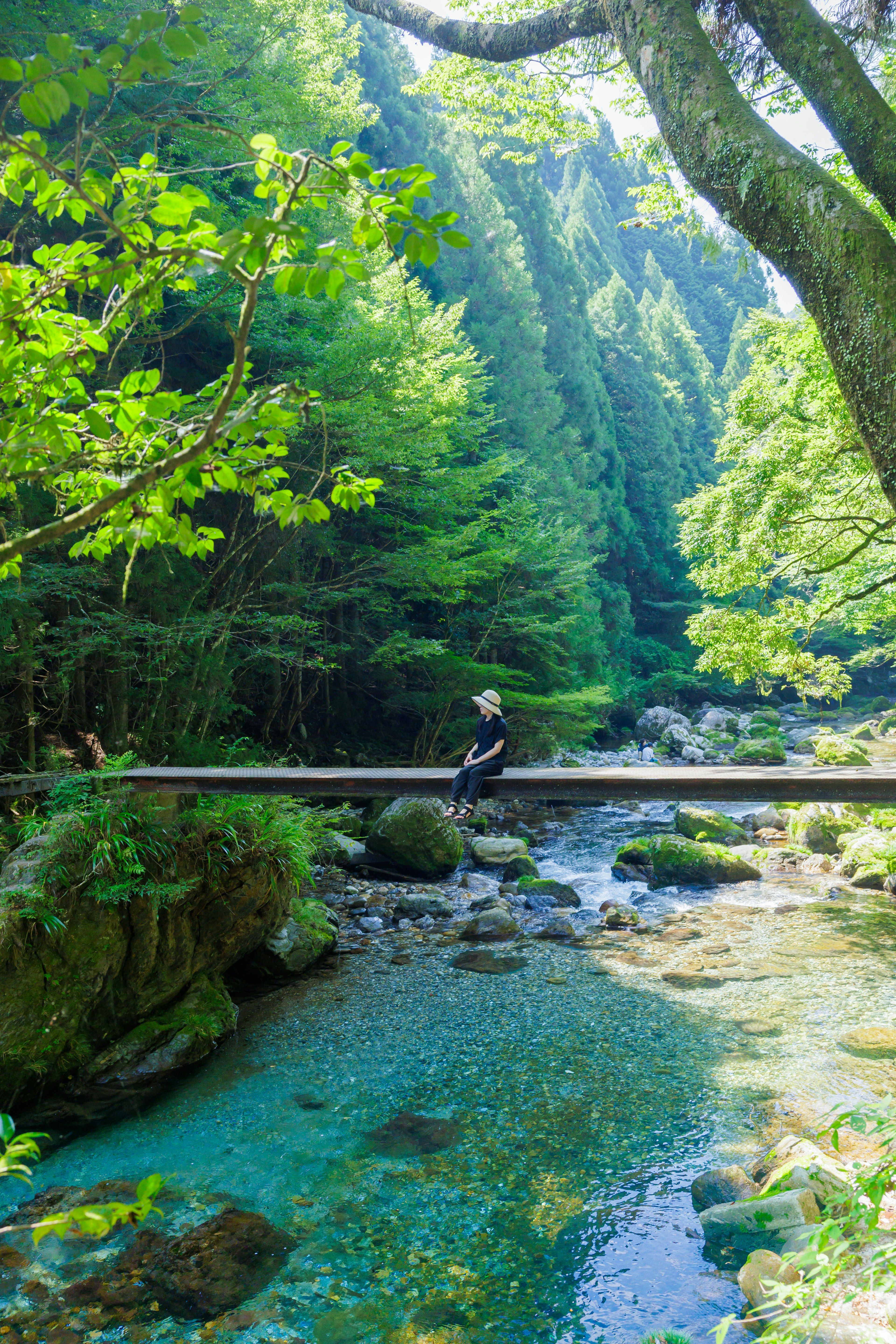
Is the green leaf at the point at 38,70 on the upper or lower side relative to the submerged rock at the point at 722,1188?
upper

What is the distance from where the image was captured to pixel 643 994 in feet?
21.5

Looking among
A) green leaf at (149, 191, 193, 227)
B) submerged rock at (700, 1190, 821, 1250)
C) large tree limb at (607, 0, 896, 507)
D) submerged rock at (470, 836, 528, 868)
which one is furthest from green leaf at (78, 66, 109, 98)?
submerged rock at (470, 836, 528, 868)

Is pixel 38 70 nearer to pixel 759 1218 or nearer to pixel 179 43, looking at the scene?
pixel 179 43

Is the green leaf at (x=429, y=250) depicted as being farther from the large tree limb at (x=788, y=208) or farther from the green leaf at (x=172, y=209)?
the large tree limb at (x=788, y=208)

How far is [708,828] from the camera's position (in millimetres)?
12125

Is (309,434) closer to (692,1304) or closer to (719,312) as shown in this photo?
(692,1304)

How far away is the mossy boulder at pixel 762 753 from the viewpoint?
1744 centimetres

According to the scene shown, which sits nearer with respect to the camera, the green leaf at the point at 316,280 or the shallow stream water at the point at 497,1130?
the green leaf at the point at 316,280

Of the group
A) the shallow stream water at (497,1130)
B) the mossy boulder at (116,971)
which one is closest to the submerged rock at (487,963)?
the shallow stream water at (497,1130)

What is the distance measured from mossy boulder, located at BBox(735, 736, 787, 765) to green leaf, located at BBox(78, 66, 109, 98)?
17.6 m

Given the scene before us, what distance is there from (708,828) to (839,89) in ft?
33.1

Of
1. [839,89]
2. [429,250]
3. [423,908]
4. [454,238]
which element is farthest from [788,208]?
[423,908]

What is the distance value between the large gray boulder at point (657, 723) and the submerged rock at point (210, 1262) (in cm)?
2143

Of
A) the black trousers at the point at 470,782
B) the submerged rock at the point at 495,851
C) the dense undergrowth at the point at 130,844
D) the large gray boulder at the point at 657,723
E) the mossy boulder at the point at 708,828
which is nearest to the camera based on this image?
the dense undergrowth at the point at 130,844
